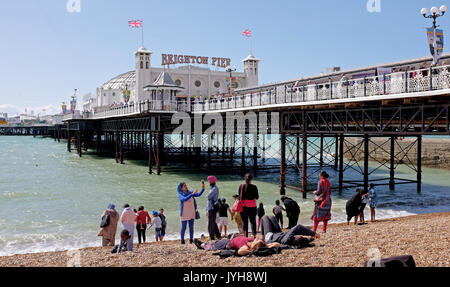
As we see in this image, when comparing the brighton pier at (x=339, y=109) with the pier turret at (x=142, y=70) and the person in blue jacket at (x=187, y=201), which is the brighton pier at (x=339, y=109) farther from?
the pier turret at (x=142, y=70)

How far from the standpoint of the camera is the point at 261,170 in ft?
124

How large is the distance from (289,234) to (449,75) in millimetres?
8479

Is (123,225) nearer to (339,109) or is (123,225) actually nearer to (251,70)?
(339,109)

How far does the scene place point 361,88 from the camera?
1664 centimetres

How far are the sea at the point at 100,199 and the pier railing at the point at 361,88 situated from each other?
5.57 metres

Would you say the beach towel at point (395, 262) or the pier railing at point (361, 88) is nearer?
the beach towel at point (395, 262)

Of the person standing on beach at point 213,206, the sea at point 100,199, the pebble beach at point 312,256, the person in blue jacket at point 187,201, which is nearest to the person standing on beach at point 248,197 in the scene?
the person standing on beach at point 213,206

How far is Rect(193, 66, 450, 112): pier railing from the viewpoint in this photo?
44.5ft

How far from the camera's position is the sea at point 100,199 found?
14781mm

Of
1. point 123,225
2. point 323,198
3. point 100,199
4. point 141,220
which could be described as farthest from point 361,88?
point 100,199

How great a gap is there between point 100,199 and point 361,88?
15.5 m

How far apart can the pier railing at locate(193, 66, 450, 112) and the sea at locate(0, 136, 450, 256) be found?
557 centimetres

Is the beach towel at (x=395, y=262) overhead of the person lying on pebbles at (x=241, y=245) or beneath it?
overhead
